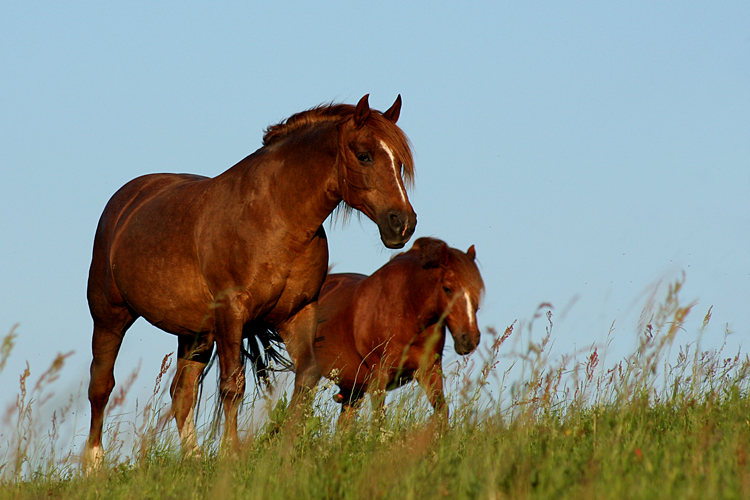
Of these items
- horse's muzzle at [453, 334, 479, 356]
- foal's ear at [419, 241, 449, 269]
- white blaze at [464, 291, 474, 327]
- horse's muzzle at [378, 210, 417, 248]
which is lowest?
horse's muzzle at [378, 210, 417, 248]

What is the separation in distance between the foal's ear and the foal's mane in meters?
2.62

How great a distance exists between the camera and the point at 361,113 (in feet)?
16.7

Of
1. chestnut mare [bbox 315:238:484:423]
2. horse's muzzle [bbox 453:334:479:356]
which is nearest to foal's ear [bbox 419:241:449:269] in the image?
chestnut mare [bbox 315:238:484:423]

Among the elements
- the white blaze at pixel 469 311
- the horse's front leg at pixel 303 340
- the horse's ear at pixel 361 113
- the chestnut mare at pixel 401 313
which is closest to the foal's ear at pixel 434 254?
the chestnut mare at pixel 401 313

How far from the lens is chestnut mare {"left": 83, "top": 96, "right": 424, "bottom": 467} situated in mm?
5051

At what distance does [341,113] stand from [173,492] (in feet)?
9.19

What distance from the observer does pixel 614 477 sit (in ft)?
10.1

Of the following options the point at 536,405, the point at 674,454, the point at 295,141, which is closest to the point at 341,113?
the point at 295,141

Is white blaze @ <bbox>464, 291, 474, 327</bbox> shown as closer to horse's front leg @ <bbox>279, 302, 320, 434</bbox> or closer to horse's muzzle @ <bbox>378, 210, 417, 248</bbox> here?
horse's front leg @ <bbox>279, 302, 320, 434</bbox>

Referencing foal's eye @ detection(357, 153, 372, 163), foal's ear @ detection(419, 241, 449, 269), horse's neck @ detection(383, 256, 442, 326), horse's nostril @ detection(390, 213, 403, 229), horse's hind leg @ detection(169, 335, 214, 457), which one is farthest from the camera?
horse's neck @ detection(383, 256, 442, 326)

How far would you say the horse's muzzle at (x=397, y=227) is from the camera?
479cm

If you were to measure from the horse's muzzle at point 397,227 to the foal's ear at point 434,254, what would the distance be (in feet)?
10.4

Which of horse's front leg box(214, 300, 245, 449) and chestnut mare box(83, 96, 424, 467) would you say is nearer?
chestnut mare box(83, 96, 424, 467)

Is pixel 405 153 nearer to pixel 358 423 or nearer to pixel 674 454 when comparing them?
pixel 358 423
